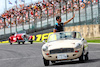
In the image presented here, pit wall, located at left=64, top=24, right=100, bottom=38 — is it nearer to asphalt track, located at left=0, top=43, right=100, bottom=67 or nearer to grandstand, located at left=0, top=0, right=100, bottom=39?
grandstand, located at left=0, top=0, right=100, bottom=39

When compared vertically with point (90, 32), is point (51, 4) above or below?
above

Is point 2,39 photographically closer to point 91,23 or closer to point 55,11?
point 55,11

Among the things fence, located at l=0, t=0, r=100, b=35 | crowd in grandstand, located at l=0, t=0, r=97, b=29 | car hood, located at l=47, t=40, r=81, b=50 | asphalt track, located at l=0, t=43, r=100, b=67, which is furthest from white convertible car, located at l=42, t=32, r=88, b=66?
crowd in grandstand, located at l=0, t=0, r=97, b=29

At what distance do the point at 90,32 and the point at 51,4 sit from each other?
14.3 meters

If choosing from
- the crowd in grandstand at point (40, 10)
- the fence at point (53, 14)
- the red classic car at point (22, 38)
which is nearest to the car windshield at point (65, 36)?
the red classic car at point (22, 38)

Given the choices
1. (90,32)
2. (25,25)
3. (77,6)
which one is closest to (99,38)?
(90,32)

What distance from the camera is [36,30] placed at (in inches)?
2012

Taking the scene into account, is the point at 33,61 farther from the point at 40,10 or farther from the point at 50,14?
the point at 40,10

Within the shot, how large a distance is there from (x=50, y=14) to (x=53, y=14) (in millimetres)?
1686

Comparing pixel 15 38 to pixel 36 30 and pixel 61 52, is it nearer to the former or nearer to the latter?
pixel 36 30

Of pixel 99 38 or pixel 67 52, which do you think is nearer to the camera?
pixel 67 52

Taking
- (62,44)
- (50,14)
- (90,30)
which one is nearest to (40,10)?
(50,14)

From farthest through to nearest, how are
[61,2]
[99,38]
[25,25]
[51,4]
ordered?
[25,25], [51,4], [61,2], [99,38]

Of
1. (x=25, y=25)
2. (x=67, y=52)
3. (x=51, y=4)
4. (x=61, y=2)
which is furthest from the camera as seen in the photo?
(x=25, y=25)
